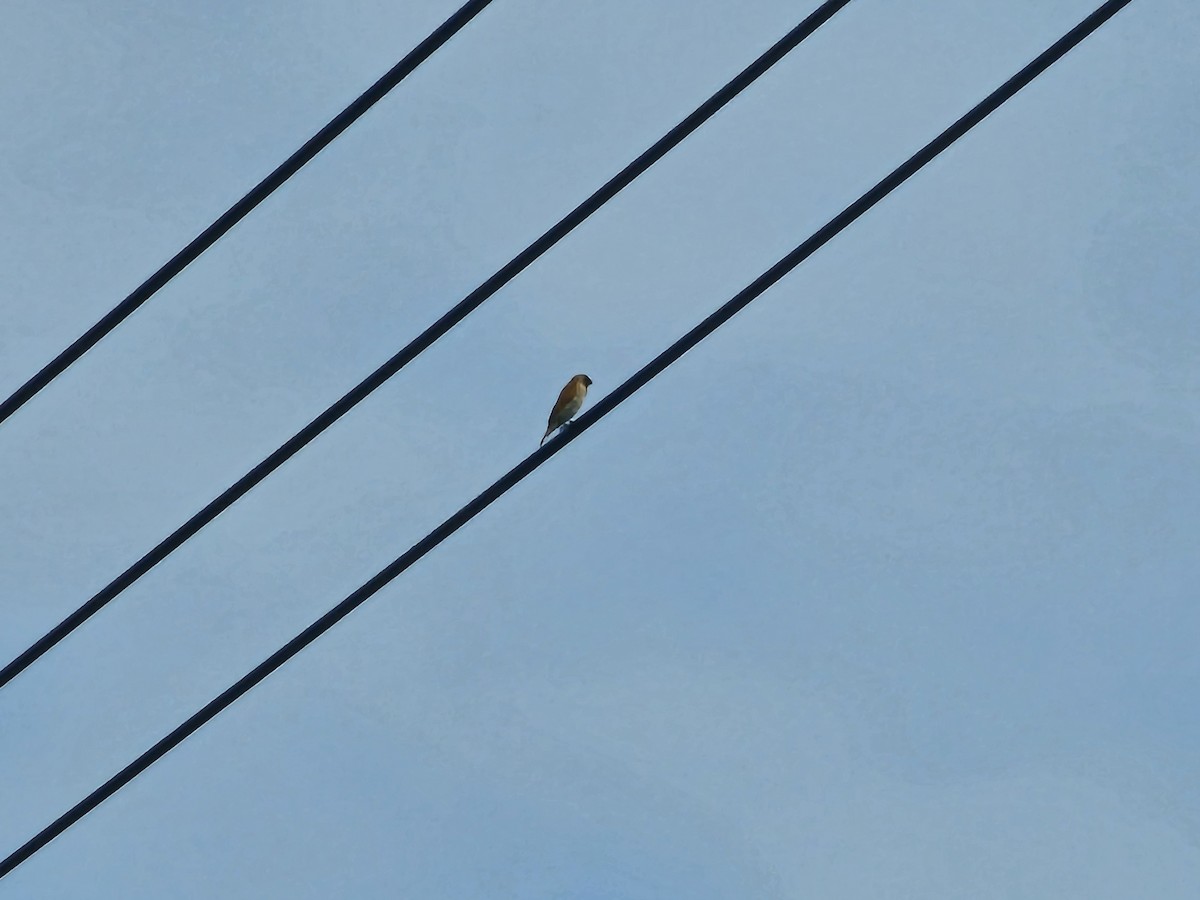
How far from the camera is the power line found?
4973mm

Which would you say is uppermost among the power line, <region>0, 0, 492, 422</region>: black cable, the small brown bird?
the small brown bird

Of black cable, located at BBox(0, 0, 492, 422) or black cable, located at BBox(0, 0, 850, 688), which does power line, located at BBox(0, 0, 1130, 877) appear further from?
black cable, located at BBox(0, 0, 492, 422)

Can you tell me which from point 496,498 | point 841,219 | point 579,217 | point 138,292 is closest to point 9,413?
point 138,292

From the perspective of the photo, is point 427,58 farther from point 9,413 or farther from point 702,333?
point 9,413

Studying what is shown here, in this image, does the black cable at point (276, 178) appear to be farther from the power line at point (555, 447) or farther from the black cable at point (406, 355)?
the power line at point (555, 447)

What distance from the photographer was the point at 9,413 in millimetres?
5449

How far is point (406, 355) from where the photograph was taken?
Result: 17.2ft

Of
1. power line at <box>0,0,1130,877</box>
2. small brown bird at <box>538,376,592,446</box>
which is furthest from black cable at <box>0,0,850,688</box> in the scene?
small brown bird at <box>538,376,592,446</box>

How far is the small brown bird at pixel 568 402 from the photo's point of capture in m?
13.4

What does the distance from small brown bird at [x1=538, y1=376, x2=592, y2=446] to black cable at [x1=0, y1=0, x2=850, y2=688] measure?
26.5ft

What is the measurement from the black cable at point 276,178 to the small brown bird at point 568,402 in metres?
8.12

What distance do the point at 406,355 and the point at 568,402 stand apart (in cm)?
823

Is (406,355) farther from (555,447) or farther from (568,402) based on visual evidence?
(568,402)

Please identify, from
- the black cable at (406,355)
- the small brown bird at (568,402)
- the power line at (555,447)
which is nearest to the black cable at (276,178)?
the black cable at (406,355)
